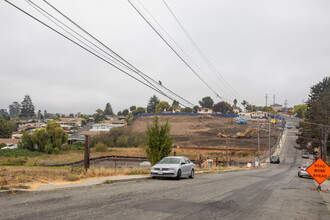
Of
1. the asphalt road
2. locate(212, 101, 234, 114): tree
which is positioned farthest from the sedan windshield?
locate(212, 101, 234, 114): tree

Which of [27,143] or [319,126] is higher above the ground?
[319,126]

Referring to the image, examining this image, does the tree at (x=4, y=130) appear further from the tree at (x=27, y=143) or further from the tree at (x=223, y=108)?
the tree at (x=223, y=108)

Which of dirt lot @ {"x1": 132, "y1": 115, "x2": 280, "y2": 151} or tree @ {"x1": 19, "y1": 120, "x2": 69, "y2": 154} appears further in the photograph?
dirt lot @ {"x1": 132, "y1": 115, "x2": 280, "y2": 151}

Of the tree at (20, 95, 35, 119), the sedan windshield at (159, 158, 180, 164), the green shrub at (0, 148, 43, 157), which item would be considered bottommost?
the green shrub at (0, 148, 43, 157)

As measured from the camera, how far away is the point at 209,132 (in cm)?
11356

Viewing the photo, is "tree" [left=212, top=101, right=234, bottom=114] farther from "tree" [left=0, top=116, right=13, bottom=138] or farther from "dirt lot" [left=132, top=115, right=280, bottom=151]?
"tree" [left=0, top=116, right=13, bottom=138]

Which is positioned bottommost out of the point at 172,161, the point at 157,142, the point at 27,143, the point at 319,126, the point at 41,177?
the point at 27,143

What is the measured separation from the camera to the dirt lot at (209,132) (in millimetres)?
92912

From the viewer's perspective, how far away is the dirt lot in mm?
92912

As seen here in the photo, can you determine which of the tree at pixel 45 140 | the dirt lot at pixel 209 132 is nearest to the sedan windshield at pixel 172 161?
the tree at pixel 45 140

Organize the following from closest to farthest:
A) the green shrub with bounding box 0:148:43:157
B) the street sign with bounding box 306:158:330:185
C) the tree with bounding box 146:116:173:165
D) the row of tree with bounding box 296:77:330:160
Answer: the street sign with bounding box 306:158:330:185, the tree with bounding box 146:116:173:165, the row of tree with bounding box 296:77:330:160, the green shrub with bounding box 0:148:43:157

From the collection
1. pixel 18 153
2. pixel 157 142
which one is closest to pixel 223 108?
pixel 18 153

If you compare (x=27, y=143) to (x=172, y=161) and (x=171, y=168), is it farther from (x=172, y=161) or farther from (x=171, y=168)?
(x=171, y=168)

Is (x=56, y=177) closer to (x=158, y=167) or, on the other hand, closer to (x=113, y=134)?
(x=158, y=167)
